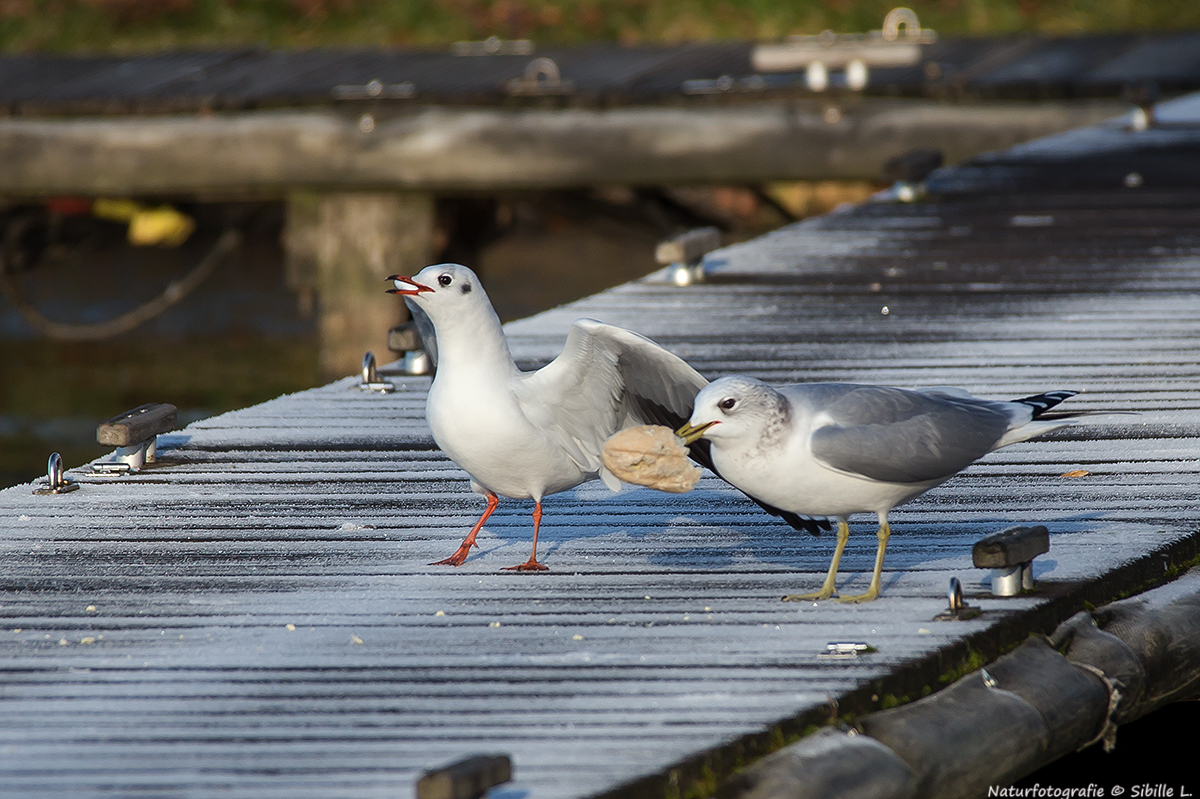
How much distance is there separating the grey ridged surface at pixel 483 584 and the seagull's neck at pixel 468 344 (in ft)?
1.97

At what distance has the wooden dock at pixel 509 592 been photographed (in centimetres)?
364

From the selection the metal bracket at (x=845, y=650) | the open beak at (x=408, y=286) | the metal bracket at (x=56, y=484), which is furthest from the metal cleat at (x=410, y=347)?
the metal bracket at (x=845, y=650)

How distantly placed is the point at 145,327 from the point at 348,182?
20.5 ft

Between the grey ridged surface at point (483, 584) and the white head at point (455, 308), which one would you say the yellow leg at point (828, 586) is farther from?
the white head at point (455, 308)

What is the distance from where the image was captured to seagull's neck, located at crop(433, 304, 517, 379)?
4.75 m

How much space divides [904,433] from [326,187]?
8.78 m

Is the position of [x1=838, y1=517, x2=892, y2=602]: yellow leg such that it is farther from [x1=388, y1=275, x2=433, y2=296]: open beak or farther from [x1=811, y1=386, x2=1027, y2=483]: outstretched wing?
[x1=388, y1=275, x2=433, y2=296]: open beak

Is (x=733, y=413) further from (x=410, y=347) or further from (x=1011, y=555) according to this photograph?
(x=410, y=347)

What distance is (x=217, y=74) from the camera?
13914mm

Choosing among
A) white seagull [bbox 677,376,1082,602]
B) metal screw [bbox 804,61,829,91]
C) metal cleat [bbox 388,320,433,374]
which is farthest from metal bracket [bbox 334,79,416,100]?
white seagull [bbox 677,376,1082,602]

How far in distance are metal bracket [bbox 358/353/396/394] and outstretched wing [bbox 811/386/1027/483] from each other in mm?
3271

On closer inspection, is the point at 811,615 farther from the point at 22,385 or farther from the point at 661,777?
the point at 22,385

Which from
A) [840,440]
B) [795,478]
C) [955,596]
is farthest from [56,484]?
[955,596]

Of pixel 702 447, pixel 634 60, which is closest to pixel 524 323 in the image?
pixel 702 447
